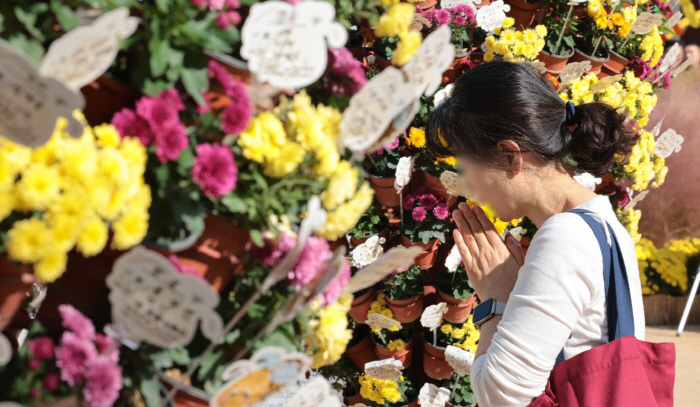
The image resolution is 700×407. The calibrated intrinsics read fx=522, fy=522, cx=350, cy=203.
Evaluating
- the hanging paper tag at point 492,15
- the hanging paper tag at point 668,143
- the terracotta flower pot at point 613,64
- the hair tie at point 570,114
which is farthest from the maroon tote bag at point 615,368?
the hanging paper tag at point 668,143

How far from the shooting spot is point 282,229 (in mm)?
745

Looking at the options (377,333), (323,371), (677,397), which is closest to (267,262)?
(377,333)

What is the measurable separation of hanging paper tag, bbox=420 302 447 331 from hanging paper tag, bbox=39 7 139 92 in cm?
167

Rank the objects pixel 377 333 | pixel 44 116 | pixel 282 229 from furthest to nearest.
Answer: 1. pixel 377 333
2. pixel 282 229
3. pixel 44 116

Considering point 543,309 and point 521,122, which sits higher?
point 521,122

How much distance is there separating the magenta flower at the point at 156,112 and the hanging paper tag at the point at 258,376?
0.30 metres

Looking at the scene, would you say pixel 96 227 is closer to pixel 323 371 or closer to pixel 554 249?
pixel 554 249

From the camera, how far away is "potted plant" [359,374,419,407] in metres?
2.13

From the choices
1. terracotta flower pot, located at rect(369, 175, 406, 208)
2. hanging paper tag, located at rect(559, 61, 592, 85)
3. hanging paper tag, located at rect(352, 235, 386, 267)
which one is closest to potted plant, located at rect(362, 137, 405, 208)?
terracotta flower pot, located at rect(369, 175, 406, 208)

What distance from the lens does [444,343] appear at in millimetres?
2225

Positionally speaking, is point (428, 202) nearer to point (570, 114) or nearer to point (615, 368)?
point (570, 114)

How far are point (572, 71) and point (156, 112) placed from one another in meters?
1.90

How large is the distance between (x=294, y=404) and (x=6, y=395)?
1.14ft

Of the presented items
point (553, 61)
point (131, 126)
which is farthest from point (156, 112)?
point (553, 61)
